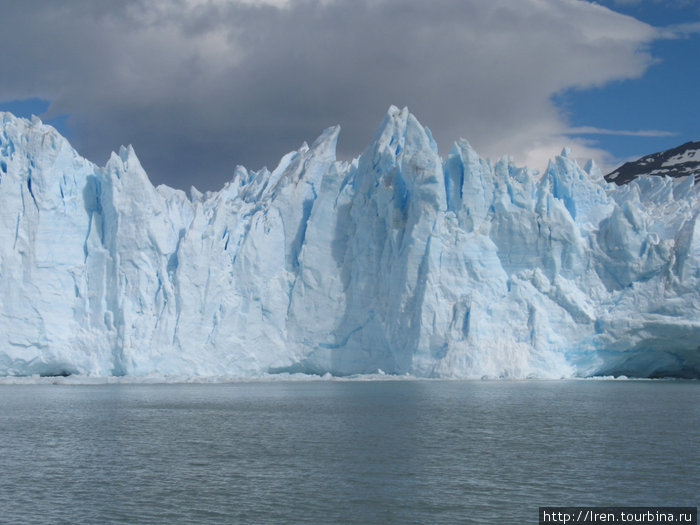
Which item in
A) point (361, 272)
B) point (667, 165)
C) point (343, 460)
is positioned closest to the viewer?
point (343, 460)

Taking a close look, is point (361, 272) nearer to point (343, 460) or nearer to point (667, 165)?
point (343, 460)

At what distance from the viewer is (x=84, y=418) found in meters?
17.9

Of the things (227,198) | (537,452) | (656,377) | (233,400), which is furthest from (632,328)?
(227,198)

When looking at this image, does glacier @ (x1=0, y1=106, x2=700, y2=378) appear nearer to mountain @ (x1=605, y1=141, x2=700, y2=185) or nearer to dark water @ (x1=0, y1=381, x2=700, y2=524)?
dark water @ (x1=0, y1=381, x2=700, y2=524)

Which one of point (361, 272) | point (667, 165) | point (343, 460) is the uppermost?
point (667, 165)

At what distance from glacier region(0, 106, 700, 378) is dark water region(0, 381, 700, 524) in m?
7.17

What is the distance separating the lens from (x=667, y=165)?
2085 inches

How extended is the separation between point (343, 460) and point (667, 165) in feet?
157

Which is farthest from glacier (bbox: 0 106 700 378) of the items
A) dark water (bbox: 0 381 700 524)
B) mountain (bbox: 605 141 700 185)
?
mountain (bbox: 605 141 700 185)

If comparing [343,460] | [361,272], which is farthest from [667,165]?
[343,460]

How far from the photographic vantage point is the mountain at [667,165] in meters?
50.2

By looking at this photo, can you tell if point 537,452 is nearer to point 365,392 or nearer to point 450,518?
point 450,518

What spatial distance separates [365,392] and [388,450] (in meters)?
13.2

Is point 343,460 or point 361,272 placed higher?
point 361,272
